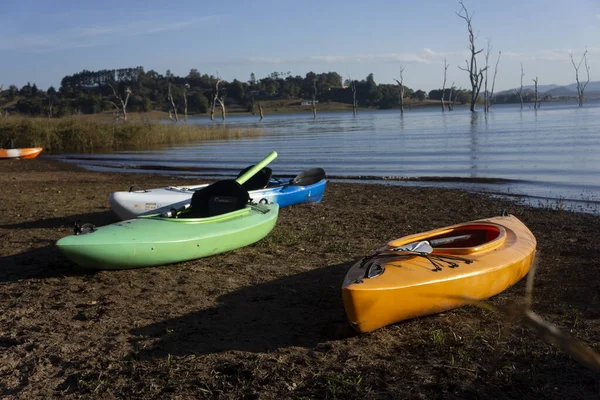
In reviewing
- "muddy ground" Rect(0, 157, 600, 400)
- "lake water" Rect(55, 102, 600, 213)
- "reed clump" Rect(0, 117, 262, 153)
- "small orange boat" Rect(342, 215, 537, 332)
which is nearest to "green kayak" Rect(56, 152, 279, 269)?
"muddy ground" Rect(0, 157, 600, 400)

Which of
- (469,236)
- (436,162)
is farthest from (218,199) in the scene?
(436,162)

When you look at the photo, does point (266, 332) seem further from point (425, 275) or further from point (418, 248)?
point (418, 248)

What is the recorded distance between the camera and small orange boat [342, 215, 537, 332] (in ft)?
13.7

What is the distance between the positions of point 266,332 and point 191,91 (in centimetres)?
14120

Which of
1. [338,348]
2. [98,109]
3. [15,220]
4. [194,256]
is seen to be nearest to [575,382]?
[338,348]

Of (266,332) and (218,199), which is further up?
(218,199)

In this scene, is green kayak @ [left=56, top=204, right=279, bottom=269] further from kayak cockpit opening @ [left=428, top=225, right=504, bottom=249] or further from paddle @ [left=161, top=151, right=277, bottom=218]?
kayak cockpit opening @ [left=428, top=225, right=504, bottom=249]

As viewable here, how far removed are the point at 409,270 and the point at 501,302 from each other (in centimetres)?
113

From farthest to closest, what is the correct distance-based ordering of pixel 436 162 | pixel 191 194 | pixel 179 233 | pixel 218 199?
pixel 436 162 < pixel 191 194 < pixel 218 199 < pixel 179 233

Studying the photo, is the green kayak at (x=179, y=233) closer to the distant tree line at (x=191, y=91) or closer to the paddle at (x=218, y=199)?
the paddle at (x=218, y=199)

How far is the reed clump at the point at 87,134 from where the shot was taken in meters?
29.8

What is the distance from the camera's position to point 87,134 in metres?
32.0

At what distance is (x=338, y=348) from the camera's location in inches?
162

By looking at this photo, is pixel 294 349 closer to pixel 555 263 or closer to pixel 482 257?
pixel 482 257
